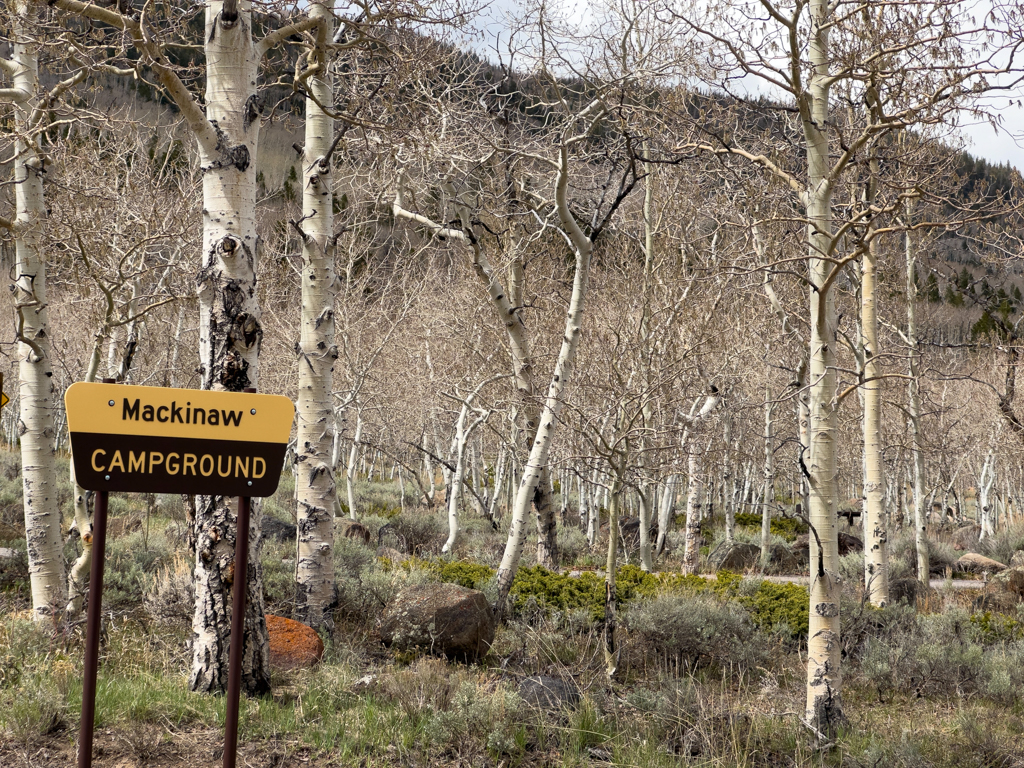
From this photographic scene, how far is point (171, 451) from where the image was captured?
2.77m

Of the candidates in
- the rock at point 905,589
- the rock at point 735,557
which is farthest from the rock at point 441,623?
the rock at point 735,557

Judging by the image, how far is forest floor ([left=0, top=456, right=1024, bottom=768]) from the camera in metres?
4.19

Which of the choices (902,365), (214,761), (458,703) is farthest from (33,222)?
(902,365)

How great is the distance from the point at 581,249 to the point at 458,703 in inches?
199

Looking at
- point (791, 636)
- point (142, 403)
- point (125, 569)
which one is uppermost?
point (142, 403)

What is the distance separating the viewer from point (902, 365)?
15.1 m

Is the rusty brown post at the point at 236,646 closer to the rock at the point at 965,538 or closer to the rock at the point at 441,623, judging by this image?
the rock at the point at 441,623

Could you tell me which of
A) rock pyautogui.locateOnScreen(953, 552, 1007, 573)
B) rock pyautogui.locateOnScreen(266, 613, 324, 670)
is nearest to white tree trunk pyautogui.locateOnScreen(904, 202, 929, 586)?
rock pyautogui.locateOnScreen(953, 552, 1007, 573)

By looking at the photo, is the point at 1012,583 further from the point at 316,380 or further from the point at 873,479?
the point at 316,380

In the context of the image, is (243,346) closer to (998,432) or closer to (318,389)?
(318,389)

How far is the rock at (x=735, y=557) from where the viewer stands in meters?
17.5

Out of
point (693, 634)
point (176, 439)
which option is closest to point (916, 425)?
point (693, 634)

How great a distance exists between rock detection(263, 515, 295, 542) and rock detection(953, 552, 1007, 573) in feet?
49.3

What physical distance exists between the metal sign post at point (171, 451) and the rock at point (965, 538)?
959 inches
